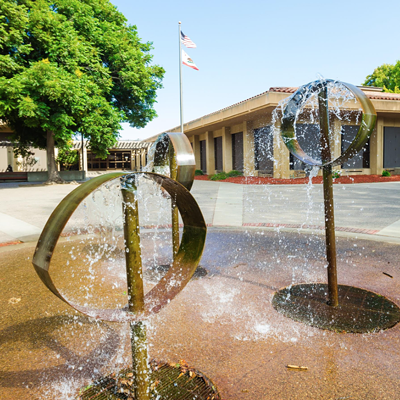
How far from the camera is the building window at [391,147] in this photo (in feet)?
80.3

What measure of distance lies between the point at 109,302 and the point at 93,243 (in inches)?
127

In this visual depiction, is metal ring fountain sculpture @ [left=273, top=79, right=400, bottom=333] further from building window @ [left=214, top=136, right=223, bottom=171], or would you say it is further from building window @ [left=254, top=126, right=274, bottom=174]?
building window @ [left=214, top=136, right=223, bottom=171]

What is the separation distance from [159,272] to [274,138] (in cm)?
2070

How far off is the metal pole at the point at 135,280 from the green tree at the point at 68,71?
65.0 feet

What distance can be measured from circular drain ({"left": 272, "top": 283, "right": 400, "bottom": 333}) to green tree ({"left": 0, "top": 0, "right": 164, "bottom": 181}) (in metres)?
19.2

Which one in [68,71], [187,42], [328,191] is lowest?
[328,191]

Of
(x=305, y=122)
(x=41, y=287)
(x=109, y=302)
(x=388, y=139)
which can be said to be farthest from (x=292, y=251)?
(x=388, y=139)

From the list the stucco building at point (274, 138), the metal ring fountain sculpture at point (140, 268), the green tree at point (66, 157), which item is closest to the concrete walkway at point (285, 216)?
the metal ring fountain sculpture at point (140, 268)

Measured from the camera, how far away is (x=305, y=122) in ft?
69.0

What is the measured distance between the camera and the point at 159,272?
4.61 meters

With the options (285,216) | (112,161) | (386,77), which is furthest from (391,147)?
(112,161)

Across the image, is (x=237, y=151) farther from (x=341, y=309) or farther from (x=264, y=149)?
(x=341, y=309)

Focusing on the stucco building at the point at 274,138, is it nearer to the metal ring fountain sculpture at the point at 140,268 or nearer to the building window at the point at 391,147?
the building window at the point at 391,147

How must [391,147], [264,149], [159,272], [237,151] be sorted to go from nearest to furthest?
[159,272]
[391,147]
[264,149]
[237,151]
